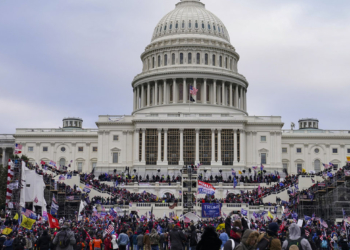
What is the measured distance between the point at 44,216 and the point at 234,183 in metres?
39.6

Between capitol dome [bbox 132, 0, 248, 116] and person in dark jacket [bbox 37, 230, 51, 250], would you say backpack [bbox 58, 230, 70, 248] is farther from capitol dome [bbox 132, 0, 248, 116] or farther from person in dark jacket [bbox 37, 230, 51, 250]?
capitol dome [bbox 132, 0, 248, 116]

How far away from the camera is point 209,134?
323 ft

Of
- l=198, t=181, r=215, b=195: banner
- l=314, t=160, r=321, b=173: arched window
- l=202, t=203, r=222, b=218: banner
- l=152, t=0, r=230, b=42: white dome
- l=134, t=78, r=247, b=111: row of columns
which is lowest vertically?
l=202, t=203, r=222, b=218: banner

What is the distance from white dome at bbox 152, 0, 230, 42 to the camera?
388 feet

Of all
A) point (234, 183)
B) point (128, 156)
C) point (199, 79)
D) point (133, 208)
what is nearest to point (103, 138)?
point (128, 156)

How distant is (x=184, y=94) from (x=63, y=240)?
89750 millimetres

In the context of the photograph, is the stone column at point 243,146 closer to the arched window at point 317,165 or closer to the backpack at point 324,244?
the arched window at point 317,165

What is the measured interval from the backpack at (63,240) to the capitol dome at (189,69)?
282ft

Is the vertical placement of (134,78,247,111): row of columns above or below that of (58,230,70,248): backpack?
above

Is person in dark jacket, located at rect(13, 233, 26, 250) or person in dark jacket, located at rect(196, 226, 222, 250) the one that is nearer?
person in dark jacket, located at rect(196, 226, 222, 250)

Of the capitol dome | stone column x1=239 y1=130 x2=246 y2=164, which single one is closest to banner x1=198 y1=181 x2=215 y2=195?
stone column x1=239 y1=130 x2=246 y2=164

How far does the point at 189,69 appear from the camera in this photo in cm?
11188

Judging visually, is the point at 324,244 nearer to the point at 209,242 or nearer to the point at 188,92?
the point at 209,242

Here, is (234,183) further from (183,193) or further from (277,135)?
(277,135)
